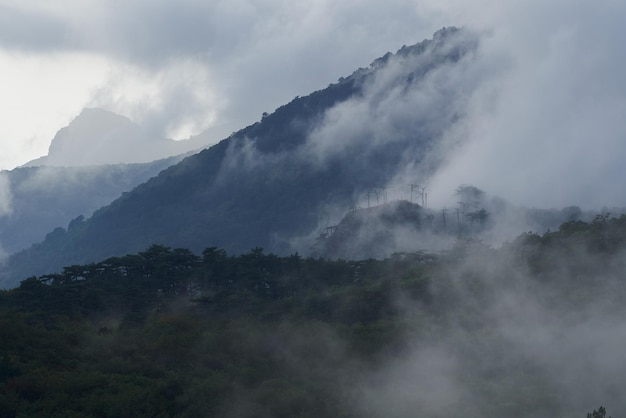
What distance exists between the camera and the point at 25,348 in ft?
113

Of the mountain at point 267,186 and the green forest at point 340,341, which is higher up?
the mountain at point 267,186

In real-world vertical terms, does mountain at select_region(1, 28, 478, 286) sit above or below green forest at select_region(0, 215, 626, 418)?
above

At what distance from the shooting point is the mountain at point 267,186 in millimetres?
160000

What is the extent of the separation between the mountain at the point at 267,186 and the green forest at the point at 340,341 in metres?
90.2

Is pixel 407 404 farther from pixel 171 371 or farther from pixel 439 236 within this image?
pixel 439 236

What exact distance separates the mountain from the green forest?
90185 millimetres

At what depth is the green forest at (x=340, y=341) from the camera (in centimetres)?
3050

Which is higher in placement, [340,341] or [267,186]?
[267,186]

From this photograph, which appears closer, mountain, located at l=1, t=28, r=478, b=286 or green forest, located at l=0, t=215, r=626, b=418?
green forest, located at l=0, t=215, r=626, b=418

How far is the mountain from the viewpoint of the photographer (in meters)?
160

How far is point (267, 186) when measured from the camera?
176 m

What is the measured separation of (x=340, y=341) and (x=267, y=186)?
13722 centimetres

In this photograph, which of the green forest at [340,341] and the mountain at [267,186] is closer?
the green forest at [340,341]

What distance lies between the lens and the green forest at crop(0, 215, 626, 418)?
30500 mm
